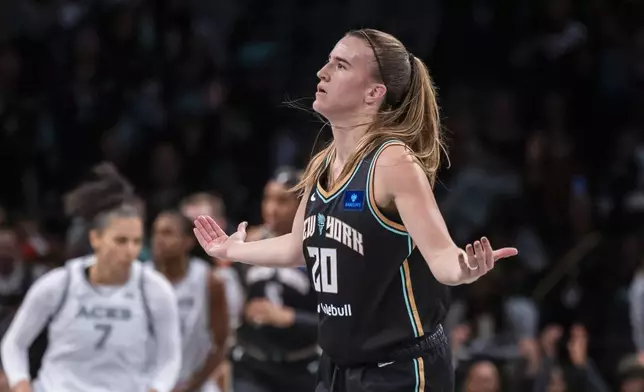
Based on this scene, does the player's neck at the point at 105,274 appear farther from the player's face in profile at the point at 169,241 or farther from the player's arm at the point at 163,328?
the player's face in profile at the point at 169,241

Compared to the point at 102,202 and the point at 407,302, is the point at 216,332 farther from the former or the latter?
the point at 407,302

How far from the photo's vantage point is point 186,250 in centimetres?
766

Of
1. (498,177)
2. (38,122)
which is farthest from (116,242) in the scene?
(38,122)

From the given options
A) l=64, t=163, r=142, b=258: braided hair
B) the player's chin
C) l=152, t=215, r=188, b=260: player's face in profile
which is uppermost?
the player's chin

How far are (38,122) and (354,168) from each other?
9296 millimetres


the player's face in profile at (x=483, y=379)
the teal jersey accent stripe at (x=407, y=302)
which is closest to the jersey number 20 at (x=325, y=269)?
the teal jersey accent stripe at (x=407, y=302)

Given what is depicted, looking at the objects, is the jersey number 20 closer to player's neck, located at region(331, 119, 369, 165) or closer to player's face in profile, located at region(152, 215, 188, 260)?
player's neck, located at region(331, 119, 369, 165)

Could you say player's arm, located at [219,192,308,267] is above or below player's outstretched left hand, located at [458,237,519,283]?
below

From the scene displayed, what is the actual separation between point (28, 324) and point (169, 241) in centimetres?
191

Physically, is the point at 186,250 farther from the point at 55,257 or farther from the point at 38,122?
the point at 38,122

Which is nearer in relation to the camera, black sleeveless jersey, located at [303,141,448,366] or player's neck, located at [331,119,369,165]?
black sleeveless jersey, located at [303,141,448,366]

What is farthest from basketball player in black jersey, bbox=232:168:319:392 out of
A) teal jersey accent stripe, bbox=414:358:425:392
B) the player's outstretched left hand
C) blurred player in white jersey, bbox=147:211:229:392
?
the player's outstretched left hand

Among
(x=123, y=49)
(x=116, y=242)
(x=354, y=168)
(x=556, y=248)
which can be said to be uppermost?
(x=354, y=168)

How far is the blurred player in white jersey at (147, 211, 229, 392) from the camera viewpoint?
7.57 metres
